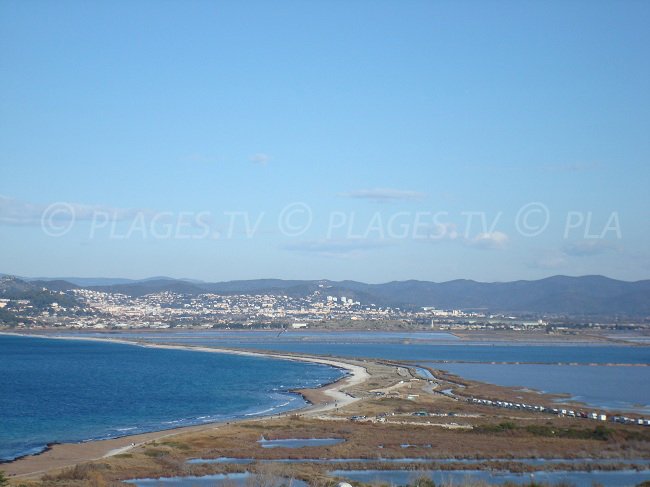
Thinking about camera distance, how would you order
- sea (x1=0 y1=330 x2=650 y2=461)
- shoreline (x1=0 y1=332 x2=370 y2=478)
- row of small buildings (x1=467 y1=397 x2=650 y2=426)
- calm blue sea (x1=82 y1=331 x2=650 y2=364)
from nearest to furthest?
1. shoreline (x1=0 y1=332 x2=370 y2=478)
2. row of small buildings (x1=467 y1=397 x2=650 y2=426)
3. sea (x1=0 y1=330 x2=650 y2=461)
4. calm blue sea (x1=82 y1=331 x2=650 y2=364)

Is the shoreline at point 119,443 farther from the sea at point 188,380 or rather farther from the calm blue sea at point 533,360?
the calm blue sea at point 533,360

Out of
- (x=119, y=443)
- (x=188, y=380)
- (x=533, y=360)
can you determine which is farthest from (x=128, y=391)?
(x=533, y=360)

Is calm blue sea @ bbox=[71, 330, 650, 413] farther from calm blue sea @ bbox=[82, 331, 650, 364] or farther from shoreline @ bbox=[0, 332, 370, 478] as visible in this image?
shoreline @ bbox=[0, 332, 370, 478]

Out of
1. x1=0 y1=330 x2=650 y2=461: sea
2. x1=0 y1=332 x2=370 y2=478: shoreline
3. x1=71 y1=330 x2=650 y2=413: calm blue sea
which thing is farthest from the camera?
x1=71 y1=330 x2=650 y2=413: calm blue sea

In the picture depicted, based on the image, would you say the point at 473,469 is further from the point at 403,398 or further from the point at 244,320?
the point at 244,320

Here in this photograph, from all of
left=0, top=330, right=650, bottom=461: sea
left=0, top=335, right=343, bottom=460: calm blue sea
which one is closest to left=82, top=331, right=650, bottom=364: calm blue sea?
left=0, top=330, right=650, bottom=461: sea

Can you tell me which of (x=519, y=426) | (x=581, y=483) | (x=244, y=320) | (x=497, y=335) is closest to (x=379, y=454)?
(x=581, y=483)

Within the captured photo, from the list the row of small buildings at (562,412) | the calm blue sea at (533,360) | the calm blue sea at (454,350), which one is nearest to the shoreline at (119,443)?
the row of small buildings at (562,412)

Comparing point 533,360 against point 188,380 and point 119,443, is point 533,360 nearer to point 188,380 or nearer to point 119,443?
point 188,380

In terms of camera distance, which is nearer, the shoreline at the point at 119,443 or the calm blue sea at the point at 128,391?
the shoreline at the point at 119,443
